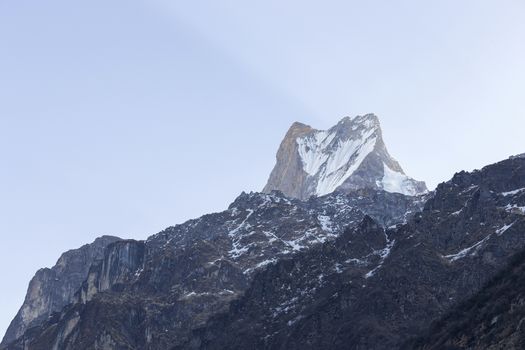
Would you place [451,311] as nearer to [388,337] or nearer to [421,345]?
[421,345]

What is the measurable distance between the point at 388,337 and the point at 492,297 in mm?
38831

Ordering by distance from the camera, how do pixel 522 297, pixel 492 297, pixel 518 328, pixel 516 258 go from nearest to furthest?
pixel 518 328
pixel 522 297
pixel 492 297
pixel 516 258

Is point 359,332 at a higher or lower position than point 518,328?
higher

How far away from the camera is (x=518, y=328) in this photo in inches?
5226

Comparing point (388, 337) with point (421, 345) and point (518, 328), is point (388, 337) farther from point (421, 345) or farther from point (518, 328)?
point (518, 328)

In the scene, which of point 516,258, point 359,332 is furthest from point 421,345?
point 359,332

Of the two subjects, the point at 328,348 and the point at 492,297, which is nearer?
the point at 492,297

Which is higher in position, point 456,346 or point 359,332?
point 359,332

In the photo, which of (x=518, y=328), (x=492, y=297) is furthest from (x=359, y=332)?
(x=518, y=328)

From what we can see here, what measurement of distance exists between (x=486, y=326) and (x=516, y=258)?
23773 millimetres

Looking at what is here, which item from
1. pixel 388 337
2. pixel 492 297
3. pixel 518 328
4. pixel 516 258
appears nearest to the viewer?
pixel 518 328

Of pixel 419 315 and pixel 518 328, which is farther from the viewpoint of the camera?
pixel 419 315

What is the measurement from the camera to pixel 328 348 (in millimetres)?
197875

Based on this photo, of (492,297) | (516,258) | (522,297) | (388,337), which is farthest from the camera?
(388,337)
